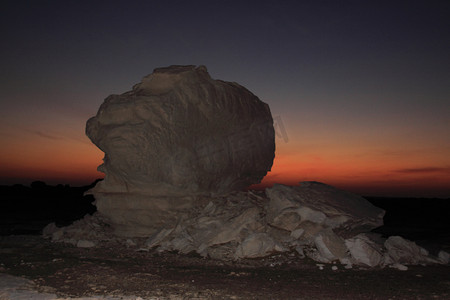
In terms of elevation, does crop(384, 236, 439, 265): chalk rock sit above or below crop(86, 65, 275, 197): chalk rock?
below

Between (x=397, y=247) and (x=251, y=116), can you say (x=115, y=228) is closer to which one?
(x=251, y=116)

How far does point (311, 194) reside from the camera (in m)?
11.3

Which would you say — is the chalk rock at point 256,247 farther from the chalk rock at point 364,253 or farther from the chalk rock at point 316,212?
the chalk rock at point 364,253

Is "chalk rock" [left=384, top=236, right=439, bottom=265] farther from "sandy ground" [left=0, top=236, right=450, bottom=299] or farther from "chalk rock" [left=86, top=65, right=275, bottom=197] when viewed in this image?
"chalk rock" [left=86, top=65, right=275, bottom=197]

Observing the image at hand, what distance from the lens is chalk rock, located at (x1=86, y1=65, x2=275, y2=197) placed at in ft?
39.8

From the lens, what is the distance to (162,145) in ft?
40.1

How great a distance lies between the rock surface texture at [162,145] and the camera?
12148mm

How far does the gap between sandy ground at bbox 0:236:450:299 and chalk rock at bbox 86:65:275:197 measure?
3211 millimetres

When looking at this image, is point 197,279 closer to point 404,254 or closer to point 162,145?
point 404,254

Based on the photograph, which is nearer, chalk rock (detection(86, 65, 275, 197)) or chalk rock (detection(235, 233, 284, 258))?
chalk rock (detection(235, 233, 284, 258))

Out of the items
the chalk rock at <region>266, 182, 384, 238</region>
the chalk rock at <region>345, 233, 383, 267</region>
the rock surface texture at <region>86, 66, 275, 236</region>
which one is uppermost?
the rock surface texture at <region>86, 66, 275, 236</region>

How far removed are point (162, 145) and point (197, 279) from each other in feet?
20.1

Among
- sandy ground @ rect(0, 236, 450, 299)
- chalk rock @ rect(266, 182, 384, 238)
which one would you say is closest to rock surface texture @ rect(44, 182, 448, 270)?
chalk rock @ rect(266, 182, 384, 238)

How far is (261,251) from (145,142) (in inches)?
221
